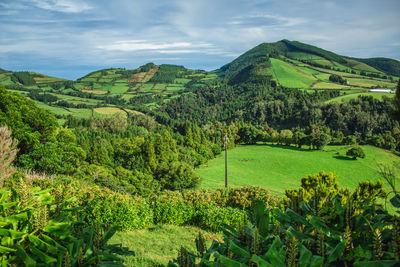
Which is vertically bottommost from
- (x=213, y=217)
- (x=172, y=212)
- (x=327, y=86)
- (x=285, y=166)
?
(x=285, y=166)

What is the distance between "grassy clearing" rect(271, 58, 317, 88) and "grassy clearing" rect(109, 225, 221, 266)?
410 ft

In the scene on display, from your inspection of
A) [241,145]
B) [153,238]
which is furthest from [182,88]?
[153,238]

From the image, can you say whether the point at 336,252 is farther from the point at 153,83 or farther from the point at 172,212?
the point at 153,83

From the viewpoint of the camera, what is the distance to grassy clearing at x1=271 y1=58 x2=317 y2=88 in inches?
4840

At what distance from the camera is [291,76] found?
13488cm

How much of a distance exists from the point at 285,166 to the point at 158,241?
146 feet

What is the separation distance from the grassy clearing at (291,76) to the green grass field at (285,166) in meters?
73.8

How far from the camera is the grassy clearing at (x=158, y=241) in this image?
6085mm

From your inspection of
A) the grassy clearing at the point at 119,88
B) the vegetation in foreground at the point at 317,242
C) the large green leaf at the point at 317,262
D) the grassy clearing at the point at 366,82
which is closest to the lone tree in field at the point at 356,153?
the vegetation in foreground at the point at 317,242

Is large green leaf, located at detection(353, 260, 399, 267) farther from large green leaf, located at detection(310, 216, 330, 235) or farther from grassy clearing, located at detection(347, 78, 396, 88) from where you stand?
grassy clearing, located at detection(347, 78, 396, 88)

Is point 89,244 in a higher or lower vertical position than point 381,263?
lower

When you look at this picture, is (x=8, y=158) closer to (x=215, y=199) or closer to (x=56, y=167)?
(x=56, y=167)

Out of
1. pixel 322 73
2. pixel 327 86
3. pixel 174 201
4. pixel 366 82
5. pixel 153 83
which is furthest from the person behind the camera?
pixel 153 83

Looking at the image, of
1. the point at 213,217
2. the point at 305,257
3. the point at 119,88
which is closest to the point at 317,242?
the point at 305,257
